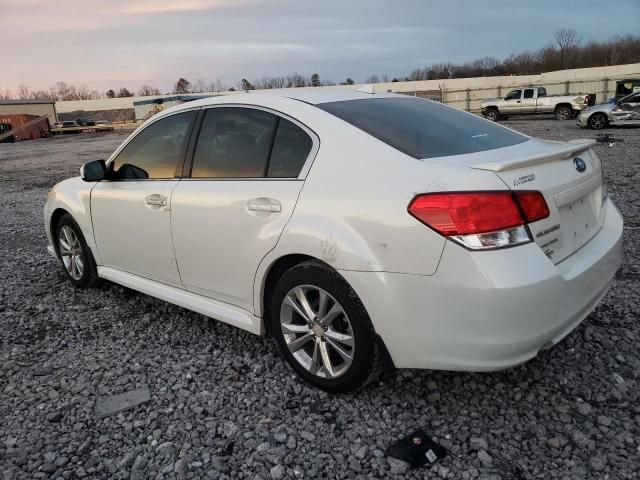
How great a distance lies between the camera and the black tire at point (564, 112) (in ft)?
86.6

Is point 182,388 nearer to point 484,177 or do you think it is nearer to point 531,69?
point 484,177

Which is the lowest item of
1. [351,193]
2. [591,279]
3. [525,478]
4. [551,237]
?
[525,478]

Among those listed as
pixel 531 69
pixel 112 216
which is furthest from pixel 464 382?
pixel 531 69

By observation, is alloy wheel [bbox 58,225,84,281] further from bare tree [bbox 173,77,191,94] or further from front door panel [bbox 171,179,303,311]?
bare tree [bbox 173,77,191,94]

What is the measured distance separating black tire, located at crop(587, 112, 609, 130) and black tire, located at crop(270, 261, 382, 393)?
20.0 meters

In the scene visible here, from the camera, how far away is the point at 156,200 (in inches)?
144

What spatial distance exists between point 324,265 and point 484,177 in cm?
90

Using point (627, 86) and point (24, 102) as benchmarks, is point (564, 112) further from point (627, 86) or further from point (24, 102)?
point (24, 102)

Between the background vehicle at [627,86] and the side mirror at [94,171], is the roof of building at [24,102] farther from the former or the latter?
the side mirror at [94,171]

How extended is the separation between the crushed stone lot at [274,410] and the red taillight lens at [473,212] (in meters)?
1.05

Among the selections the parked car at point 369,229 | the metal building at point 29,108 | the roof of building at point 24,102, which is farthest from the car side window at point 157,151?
the roof of building at point 24,102

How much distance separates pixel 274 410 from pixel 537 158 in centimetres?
188

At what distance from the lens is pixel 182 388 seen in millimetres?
3186

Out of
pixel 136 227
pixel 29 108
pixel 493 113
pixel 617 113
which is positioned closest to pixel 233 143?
pixel 136 227
